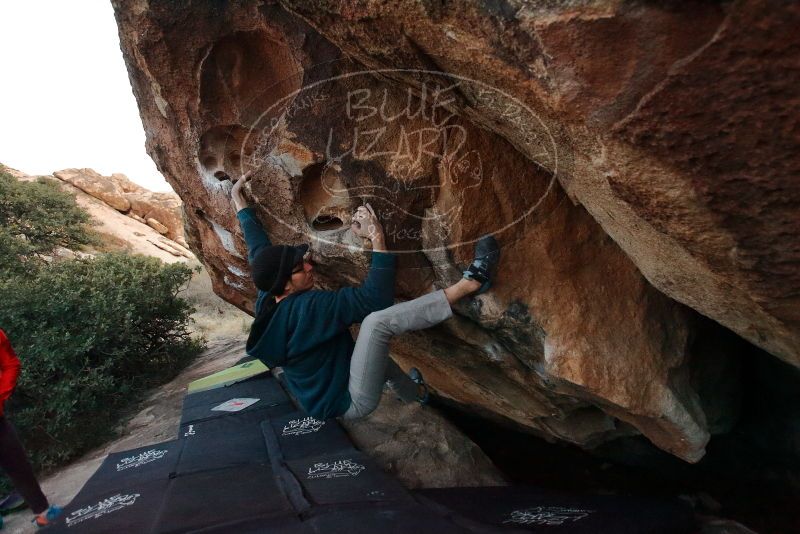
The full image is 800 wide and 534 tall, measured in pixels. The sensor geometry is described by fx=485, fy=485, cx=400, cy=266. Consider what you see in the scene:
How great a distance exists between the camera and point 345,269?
116 inches

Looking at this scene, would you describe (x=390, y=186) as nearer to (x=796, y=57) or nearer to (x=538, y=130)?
(x=538, y=130)

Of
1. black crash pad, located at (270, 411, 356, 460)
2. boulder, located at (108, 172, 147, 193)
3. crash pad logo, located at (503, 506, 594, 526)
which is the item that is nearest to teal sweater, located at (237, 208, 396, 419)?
black crash pad, located at (270, 411, 356, 460)

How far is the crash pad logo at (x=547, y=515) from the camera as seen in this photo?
7.02 ft

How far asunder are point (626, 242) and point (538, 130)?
63 centimetres

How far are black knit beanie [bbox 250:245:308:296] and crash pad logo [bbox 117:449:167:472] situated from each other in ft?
5.69

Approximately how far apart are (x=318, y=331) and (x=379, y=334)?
0.33 m

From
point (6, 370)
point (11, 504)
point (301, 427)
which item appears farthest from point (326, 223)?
point (11, 504)

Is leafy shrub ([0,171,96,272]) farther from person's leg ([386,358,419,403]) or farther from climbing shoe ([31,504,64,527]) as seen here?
person's leg ([386,358,419,403])

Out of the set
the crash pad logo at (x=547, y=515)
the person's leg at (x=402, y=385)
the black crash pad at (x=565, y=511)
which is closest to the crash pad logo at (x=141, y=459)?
the person's leg at (x=402, y=385)

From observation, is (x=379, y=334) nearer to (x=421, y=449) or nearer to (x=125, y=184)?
(x=421, y=449)

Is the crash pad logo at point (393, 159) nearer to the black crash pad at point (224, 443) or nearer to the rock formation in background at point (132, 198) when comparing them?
the black crash pad at point (224, 443)

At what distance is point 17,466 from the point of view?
9.34 ft

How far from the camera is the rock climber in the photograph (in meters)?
2.39

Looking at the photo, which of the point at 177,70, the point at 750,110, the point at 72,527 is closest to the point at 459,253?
the point at 750,110
